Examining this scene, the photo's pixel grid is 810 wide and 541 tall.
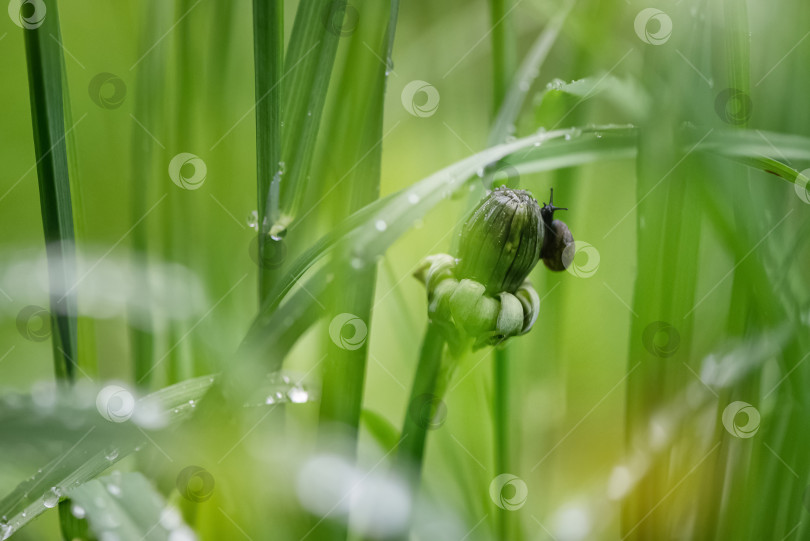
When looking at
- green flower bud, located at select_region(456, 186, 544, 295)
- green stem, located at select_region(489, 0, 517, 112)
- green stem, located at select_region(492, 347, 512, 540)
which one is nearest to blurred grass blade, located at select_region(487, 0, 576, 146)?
green stem, located at select_region(489, 0, 517, 112)

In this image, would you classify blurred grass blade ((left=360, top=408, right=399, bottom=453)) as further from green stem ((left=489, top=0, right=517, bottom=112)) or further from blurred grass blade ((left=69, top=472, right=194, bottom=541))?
green stem ((left=489, top=0, right=517, bottom=112))

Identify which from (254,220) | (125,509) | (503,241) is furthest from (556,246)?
(125,509)

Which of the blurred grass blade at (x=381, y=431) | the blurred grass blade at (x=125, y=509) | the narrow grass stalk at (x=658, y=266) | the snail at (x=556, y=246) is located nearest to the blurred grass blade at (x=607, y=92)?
the narrow grass stalk at (x=658, y=266)

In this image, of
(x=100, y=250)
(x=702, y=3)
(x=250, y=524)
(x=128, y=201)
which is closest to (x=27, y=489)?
(x=250, y=524)

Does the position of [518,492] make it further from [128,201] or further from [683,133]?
[128,201]

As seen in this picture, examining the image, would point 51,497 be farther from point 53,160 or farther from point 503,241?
point 503,241

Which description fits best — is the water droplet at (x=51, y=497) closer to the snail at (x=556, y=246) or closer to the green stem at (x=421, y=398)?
the green stem at (x=421, y=398)
